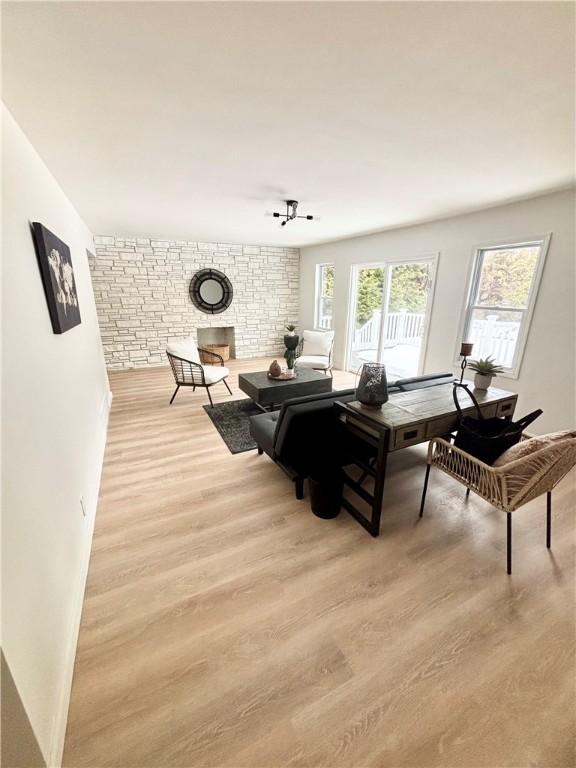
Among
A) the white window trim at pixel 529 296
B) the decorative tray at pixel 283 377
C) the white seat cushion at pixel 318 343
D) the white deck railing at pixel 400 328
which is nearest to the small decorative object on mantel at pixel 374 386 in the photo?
the decorative tray at pixel 283 377

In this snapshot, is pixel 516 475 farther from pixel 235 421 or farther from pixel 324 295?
pixel 324 295

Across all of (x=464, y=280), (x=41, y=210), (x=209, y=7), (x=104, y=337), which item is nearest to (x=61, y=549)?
(x=41, y=210)

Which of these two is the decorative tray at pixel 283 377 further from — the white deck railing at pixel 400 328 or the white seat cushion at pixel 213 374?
the white deck railing at pixel 400 328

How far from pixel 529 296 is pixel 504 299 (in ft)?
0.94

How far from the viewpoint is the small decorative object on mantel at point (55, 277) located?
1.63m

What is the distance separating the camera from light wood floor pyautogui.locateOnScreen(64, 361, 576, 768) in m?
1.11

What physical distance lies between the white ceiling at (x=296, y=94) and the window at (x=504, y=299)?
0.74 m

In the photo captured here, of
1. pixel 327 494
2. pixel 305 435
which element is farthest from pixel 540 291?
pixel 327 494

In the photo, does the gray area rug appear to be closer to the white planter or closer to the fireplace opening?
the white planter

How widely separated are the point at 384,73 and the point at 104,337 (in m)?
5.90

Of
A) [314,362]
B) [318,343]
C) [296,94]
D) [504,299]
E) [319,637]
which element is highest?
[296,94]

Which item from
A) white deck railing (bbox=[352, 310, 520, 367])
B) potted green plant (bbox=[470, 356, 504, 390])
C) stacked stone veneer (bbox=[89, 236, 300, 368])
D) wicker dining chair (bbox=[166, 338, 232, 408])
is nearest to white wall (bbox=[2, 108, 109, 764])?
wicker dining chair (bbox=[166, 338, 232, 408])

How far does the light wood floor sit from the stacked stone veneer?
169 inches

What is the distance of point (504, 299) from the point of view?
3.41 meters
